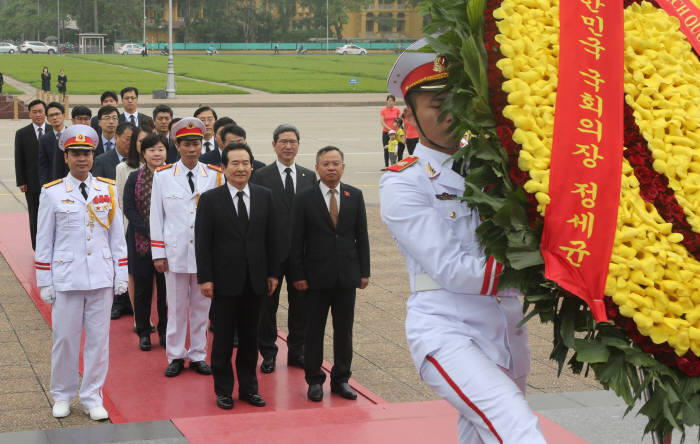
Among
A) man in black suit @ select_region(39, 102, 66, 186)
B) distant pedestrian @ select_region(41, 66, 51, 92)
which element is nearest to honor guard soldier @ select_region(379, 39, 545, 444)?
man in black suit @ select_region(39, 102, 66, 186)

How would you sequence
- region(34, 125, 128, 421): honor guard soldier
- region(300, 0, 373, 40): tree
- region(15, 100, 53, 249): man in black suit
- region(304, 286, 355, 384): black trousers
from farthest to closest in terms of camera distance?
1. region(300, 0, 373, 40): tree
2. region(15, 100, 53, 249): man in black suit
3. region(304, 286, 355, 384): black trousers
4. region(34, 125, 128, 421): honor guard soldier

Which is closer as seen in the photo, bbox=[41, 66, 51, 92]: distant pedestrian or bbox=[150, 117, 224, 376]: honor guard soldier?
bbox=[150, 117, 224, 376]: honor guard soldier

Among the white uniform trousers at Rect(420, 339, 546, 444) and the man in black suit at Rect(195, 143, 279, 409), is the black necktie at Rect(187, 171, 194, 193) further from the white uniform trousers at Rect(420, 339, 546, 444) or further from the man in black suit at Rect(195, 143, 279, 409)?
the white uniform trousers at Rect(420, 339, 546, 444)

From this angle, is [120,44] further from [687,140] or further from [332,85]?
[687,140]

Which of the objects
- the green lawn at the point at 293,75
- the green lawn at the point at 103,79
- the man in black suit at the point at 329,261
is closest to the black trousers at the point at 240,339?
the man in black suit at the point at 329,261

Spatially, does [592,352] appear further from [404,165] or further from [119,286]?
[119,286]

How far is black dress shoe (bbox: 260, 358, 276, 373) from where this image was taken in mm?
7672

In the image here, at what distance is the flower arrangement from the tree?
11432 centimetres

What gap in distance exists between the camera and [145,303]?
8406 millimetres

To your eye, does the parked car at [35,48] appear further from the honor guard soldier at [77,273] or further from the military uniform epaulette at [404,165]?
the military uniform epaulette at [404,165]

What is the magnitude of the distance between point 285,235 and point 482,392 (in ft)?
15.7

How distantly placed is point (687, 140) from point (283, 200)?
17.4 ft

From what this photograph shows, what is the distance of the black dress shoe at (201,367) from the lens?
7.56 meters

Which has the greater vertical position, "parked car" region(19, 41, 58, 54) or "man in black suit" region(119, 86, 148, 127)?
"parked car" region(19, 41, 58, 54)
